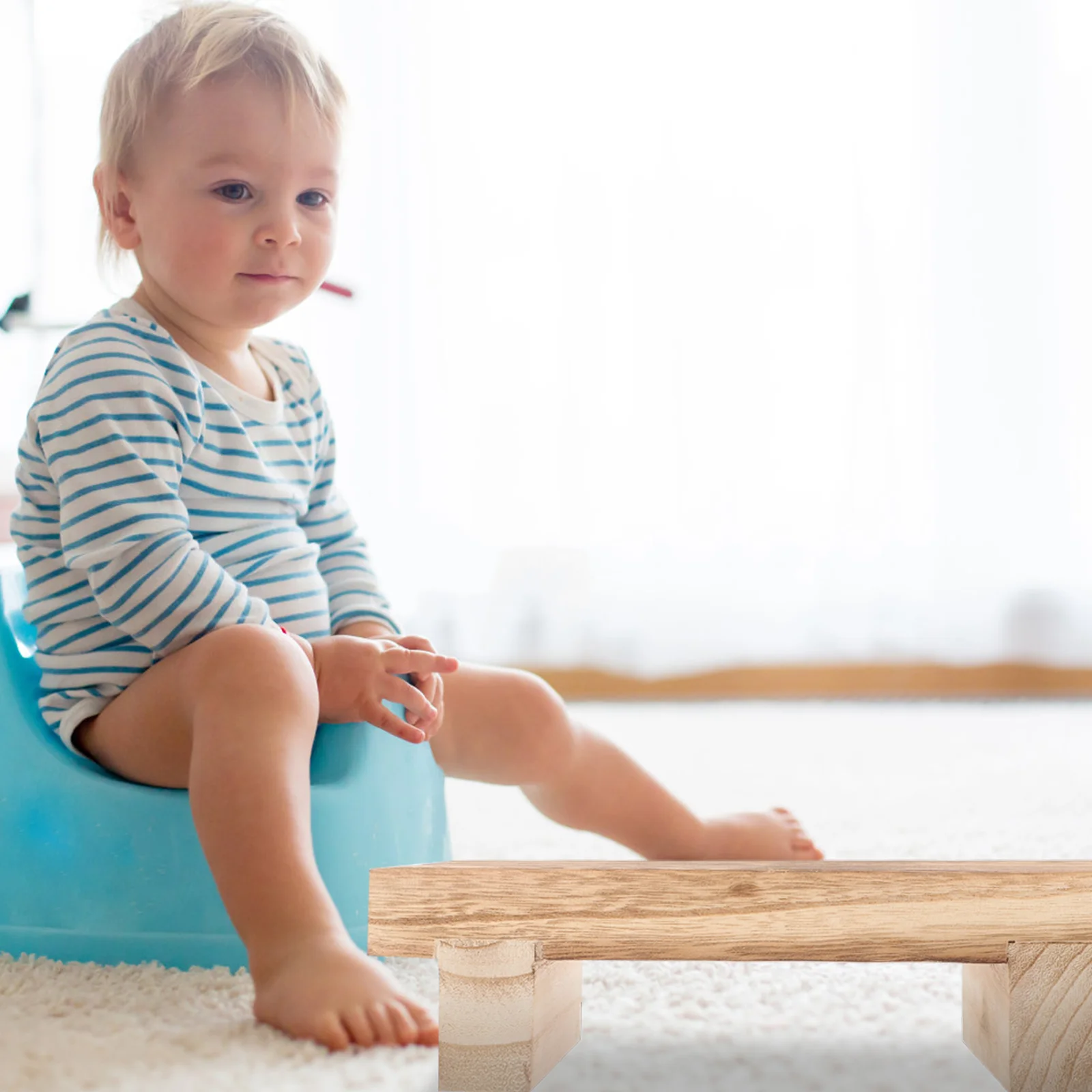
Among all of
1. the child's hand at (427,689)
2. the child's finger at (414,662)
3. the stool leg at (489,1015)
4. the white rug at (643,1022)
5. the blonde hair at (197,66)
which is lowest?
the white rug at (643,1022)

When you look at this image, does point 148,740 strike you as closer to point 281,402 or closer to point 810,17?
point 281,402

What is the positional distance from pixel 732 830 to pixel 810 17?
1.66 m

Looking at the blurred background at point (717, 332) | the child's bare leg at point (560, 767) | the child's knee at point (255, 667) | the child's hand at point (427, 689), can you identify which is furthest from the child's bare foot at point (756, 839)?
the blurred background at point (717, 332)

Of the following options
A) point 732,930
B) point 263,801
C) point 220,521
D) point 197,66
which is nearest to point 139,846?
point 263,801

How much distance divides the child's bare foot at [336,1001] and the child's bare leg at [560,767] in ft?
0.90

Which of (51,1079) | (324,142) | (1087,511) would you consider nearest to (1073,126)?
(1087,511)

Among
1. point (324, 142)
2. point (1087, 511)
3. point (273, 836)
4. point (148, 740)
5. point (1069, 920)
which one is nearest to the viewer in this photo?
point (1069, 920)

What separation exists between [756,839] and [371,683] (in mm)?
307

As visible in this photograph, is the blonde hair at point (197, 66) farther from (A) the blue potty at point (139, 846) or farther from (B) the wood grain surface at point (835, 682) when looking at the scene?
(B) the wood grain surface at point (835, 682)

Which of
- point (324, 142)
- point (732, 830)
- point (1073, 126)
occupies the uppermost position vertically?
point (1073, 126)

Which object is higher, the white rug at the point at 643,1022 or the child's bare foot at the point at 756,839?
the white rug at the point at 643,1022

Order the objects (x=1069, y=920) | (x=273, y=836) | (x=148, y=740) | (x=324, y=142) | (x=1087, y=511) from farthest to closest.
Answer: (x=1087, y=511) → (x=324, y=142) → (x=148, y=740) → (x=273, y=836) → (x=1069, y=920)

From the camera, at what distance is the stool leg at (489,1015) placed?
1.59ft

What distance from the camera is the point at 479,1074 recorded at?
1.59 ft
